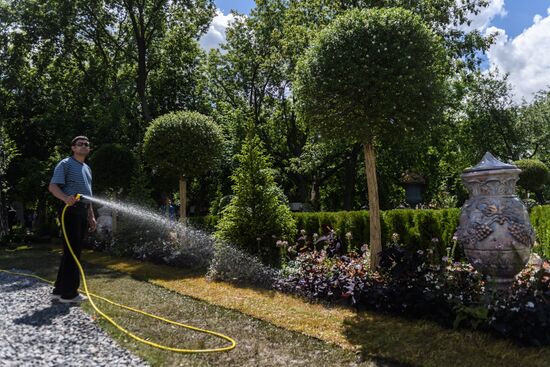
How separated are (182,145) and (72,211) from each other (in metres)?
5.57

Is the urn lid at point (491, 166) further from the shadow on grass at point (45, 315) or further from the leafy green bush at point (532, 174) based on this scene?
the leafy green bush at point (532, 174)

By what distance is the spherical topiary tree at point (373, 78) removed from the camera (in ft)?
18.5

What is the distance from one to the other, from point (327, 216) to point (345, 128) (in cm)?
417

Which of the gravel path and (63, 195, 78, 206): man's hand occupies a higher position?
(63, 195, 78, 206): man's hand

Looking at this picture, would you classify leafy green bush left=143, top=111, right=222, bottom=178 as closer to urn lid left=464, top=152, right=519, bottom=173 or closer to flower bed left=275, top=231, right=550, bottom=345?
flower bed left=275, top=231, right=550, bottom=345

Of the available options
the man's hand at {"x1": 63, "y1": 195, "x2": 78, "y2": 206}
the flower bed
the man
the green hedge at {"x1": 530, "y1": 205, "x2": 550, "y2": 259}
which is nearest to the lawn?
the flower bed

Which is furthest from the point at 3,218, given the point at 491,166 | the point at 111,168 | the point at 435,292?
the point at 491,166

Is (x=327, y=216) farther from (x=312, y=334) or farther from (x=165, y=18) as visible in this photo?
(x=165, y=18)

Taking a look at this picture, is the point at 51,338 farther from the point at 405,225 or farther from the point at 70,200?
the point at 405,225

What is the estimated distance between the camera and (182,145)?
10883mm

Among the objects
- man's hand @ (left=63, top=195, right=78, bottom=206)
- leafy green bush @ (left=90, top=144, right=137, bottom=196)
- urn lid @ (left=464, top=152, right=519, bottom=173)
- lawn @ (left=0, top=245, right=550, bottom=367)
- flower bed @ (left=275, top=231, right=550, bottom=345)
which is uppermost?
leafy green bush @ (left=90, top=144, right=137, bottom=196)

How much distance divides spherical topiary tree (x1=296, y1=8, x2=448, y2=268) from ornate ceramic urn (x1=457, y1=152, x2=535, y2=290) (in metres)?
1.32

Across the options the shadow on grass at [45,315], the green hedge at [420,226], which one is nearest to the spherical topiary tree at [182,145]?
the green hedge at [420,226]

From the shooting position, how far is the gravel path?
3.59m
